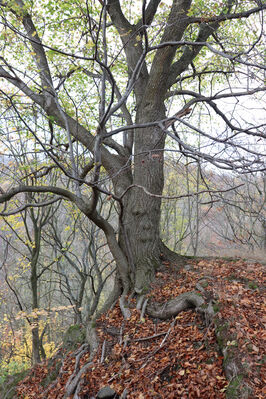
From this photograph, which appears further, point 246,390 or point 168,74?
point 168,74

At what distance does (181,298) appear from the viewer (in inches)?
171

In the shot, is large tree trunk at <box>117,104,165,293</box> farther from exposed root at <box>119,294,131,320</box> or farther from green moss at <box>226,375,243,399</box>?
green moss at <box>226,375,243,399</box>

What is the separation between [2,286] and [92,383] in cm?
1550

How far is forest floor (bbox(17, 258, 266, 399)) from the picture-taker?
2.99m

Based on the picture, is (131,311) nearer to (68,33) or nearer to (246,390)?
(246,390)

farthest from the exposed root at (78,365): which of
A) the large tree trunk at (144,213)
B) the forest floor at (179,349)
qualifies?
the large tree trunk at (144,213)

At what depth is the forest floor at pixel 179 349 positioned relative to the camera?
9.80ft

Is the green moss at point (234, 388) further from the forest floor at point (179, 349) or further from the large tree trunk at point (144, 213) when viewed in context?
the large tree trunk at point (144, 213)

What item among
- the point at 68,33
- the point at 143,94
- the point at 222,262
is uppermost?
the point at 68,33

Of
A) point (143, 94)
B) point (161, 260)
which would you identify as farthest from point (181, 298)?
point (143, 94)

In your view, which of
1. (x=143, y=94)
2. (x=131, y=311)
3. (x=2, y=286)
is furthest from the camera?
(x=2, y=286)

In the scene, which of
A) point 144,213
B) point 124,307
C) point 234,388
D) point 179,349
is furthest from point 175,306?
point 144,213

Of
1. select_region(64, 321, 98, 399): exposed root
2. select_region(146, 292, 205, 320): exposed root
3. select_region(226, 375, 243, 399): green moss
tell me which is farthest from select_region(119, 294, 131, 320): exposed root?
select_region(226, 375, 243, 399): green moss

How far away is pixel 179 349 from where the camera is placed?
3572 mm
